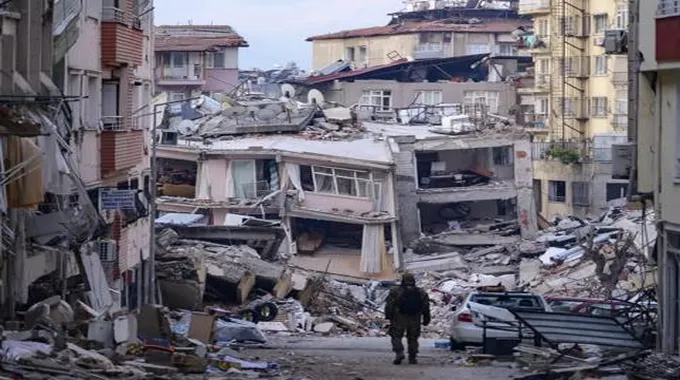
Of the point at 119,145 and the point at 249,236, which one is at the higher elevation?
the point at 119,145

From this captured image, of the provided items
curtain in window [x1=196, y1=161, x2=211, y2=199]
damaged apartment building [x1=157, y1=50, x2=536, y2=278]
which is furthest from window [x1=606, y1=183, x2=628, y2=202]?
curtain in window [x1=196, y1=161, x2=211, y2=199]

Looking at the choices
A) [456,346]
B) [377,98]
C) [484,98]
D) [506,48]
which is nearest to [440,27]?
[506,48]

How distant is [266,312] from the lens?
41500mm

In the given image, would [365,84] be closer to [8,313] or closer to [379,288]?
[379,288]

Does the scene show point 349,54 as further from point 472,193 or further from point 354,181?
point 354,181

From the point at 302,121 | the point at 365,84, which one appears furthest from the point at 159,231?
the point at 365,84

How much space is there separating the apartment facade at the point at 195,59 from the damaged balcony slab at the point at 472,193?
19.1 meters

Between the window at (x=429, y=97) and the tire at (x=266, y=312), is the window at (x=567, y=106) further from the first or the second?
the tire at (x=266, y=312)

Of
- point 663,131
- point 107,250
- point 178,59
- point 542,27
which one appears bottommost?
point 107,250

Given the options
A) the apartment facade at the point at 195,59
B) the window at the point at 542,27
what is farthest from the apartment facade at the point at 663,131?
the apartment facade at the point at 195,59

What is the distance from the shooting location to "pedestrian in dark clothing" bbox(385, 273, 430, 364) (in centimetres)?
2619

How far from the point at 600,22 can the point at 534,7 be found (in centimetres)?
576

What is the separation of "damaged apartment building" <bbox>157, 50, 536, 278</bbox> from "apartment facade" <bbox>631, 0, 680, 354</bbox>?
30909 millimetres

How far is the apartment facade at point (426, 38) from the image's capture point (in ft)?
323
